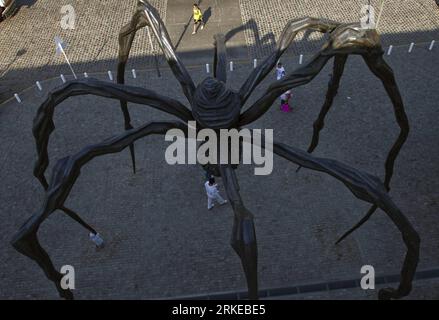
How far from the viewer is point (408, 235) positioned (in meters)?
6.64

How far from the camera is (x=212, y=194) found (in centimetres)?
1178

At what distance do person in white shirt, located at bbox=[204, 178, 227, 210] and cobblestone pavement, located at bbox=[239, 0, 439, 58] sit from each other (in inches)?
332

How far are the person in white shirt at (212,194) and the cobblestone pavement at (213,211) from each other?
0.27 m

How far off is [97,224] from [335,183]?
24.2 feet

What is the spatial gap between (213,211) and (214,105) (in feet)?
19.0

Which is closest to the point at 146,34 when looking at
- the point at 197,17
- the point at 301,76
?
the point at 197,17

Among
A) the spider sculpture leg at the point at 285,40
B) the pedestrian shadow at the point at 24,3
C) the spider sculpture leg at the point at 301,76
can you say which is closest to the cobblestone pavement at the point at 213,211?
→ the spider sculpture leg at the point at 285,40

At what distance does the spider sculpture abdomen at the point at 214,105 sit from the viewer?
702 cm

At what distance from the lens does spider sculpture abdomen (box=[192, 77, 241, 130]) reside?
702cm

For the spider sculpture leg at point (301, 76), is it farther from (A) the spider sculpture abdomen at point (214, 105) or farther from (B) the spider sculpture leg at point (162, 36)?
(B) the spider sculpture leg at point (162, 36)

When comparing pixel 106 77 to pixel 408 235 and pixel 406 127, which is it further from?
pixel 408 235

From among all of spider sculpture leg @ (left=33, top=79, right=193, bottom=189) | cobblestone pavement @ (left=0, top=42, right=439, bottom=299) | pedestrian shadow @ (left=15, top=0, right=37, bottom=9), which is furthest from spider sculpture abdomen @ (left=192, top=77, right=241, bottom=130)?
pedestrian shadow @ (left=15, top=0, right=37, bottom=9)

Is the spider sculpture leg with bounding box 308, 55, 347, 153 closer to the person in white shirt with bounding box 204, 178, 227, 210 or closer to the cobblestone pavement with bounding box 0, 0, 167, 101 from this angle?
the person in white shirt with bounding box 204, 178, 227, 210

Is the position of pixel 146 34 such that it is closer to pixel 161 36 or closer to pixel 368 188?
pixel 161 36
